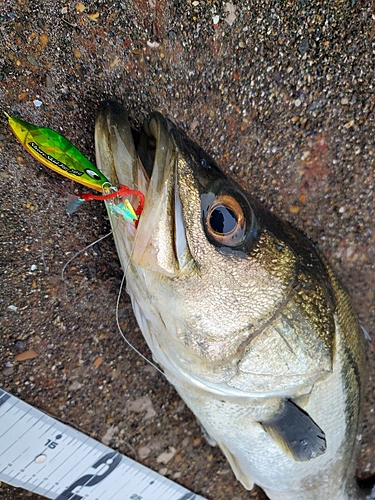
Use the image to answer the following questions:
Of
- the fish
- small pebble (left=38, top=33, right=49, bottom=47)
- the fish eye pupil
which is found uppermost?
small pebble (left=38, top=33, right=49, bottom=47)

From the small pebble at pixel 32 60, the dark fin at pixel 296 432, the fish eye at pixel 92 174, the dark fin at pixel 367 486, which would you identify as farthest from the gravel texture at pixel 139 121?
the dark fin at pixel 367 486

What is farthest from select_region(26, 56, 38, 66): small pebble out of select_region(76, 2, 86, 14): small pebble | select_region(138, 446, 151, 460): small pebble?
select_region(138, 446, 151, 460): small pebble

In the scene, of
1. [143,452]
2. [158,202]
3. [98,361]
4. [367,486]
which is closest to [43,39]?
[158,202]

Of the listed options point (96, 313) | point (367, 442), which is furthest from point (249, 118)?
point (367, 442)

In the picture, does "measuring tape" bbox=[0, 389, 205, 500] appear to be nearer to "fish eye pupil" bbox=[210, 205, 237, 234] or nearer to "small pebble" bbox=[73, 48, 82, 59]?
"fish eye pupil" bbox=[210, 205, 237, 234]

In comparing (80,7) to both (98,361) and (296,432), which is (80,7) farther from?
(296,432)

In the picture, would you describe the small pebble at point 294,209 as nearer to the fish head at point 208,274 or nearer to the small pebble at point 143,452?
the fish head at point 208,274
